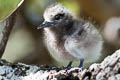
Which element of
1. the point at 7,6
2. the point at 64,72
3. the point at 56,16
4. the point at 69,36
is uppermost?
the point at 56,16

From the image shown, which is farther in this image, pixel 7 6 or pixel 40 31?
pixel 40 31

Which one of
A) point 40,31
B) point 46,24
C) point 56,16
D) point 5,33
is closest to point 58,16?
point 56,16

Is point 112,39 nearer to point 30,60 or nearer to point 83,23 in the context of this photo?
point 30,60

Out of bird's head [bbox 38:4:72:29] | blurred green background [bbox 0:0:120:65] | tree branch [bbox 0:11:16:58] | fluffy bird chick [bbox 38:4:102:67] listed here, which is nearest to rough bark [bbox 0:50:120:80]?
tree branch [bbox 0:11:16:58]

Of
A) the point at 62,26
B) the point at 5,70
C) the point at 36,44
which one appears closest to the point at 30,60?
the point at 36,44

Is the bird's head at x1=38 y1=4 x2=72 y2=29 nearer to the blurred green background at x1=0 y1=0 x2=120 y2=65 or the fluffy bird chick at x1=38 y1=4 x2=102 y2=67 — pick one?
the fluffy bird chick at x1=38 y1=4 x2=102 y2=67

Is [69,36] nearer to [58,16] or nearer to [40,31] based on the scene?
[58,16]
